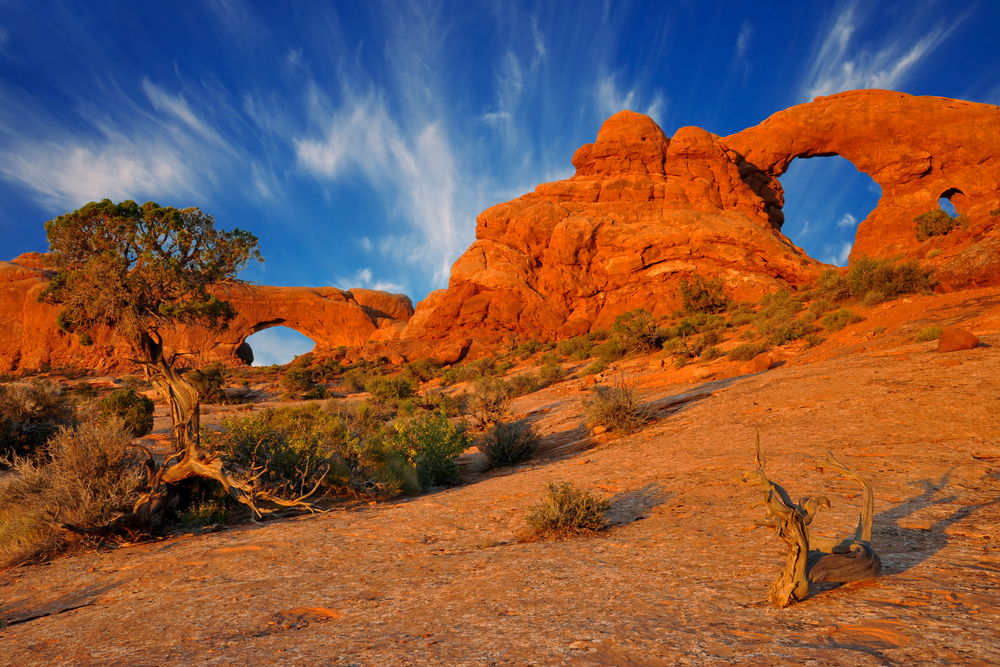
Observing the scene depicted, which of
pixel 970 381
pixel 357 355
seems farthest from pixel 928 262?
pixel 357 355

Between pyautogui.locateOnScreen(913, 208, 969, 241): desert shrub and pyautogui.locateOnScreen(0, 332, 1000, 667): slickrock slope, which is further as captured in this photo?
pyautogui.locateOnScreen(913, 208, 969, 241): desert shrub

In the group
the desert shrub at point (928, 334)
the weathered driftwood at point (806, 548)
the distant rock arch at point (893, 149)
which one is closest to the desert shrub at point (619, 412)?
the weathered driftwood at point (806, 548)

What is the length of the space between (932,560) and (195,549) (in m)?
6.01

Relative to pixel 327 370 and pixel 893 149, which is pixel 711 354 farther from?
pixel 893 149

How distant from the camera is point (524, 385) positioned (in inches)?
739

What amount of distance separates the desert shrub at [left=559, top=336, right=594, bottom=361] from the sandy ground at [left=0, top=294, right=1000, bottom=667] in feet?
56.0

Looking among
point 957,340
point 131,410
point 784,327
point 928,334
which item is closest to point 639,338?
point 784,327

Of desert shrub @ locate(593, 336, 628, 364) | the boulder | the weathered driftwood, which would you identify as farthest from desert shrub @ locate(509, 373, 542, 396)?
the weathered driftwood

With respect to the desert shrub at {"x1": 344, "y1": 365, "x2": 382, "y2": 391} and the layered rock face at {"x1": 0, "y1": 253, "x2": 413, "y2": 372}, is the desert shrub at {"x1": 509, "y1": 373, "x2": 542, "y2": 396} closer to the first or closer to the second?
the desert shrub at {"x1": 344, "y1": 365, "x2": 382, "y2": 391}

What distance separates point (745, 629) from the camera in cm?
228

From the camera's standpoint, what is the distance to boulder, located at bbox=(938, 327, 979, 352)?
8.47 m

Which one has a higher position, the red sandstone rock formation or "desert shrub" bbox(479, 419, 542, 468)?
the red sandstone rock formation

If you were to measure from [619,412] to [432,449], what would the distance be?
Answer: 11.8 feet

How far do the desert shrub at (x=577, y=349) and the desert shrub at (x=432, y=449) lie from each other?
16.0 metres
